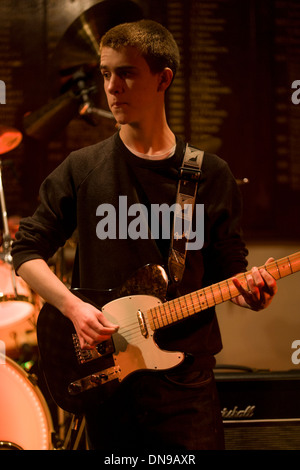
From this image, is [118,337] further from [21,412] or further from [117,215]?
[21,412]

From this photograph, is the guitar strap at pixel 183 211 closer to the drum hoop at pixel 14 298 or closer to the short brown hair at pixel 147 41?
the short brown hair at pixel 147 41

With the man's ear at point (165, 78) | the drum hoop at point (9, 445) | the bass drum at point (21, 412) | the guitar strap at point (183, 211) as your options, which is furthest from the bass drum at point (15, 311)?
the man's ear at point (165, 78)

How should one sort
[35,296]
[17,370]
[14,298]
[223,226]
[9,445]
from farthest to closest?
[35,296]
[14,298]
[17,370]
[9,445]
[223,226]

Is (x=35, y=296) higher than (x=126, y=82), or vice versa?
(x=126, y=82)

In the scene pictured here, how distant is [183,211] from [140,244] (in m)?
0.20

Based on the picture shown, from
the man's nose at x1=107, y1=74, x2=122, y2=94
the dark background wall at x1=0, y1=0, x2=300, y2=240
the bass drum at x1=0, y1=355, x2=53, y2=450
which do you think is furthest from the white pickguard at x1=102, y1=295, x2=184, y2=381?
the dark background wall at x1=0, y1=0, x2=300, y2=240

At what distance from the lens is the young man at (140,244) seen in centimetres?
157

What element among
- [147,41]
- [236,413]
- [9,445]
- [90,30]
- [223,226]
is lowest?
[9,445]

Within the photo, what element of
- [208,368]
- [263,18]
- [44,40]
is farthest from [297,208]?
[44,40]

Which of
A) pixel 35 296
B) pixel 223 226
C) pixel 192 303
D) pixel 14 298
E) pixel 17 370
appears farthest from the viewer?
pixel 35 296

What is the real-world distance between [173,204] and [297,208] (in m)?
1.64

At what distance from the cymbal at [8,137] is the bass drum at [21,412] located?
3.76 ft

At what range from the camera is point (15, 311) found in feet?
8.18

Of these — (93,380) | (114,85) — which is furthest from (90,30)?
(93,380)
